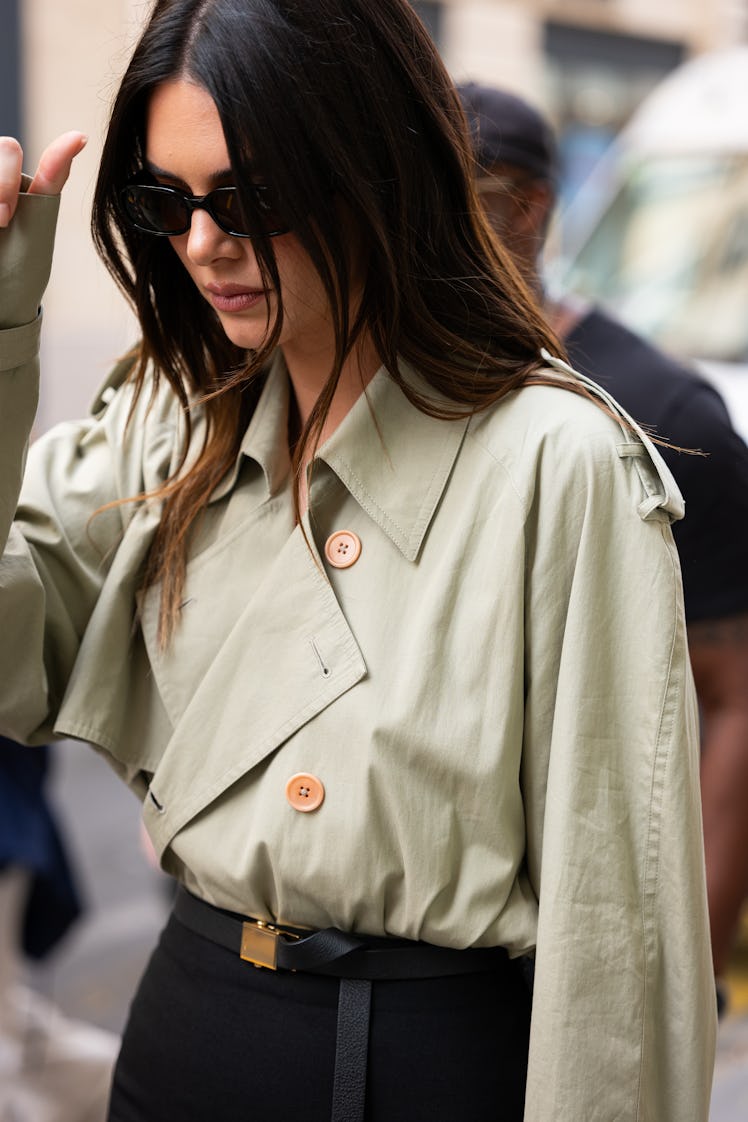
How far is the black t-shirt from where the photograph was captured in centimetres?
250

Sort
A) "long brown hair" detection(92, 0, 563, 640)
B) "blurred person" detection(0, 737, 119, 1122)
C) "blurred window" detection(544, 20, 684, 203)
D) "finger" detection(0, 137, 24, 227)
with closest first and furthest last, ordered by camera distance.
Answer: "long brown hair" detection(92, 0, 563, 640), "finger" detection(0, 137, 24, 227), "blurred person" detection(0, 737, 119, 1122), "blurred window" detection(544, 20, 684, 203)

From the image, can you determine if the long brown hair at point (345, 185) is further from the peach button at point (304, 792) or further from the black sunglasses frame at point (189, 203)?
the peach button at point (304, 792)

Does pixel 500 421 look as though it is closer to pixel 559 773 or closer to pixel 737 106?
pixel 559 773

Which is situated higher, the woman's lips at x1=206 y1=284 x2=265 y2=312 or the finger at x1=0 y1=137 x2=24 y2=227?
the finger at x1=0 y1=137 x2=24 y2=227

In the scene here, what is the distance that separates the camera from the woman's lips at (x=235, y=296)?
67.9 inches

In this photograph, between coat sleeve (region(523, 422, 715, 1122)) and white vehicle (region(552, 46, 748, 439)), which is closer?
coat sleeve (region(523, 422, 715, 1122))

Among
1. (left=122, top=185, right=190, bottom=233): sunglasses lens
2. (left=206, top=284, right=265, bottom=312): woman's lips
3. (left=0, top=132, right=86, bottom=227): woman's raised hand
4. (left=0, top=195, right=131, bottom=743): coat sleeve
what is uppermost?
(left=0, top=132, right=86, bottom=227): woman's raised hand

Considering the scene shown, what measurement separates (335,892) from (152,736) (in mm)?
380

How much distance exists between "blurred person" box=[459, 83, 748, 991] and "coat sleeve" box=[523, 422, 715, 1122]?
69 cm

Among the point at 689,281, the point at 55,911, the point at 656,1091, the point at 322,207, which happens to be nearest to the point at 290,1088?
the point at 656,1091

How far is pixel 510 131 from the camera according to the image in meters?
2.98

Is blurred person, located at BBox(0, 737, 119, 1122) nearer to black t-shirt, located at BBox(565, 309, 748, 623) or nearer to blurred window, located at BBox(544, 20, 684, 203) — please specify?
black t-shirt, located at BBox(565, 309, 748, 623)

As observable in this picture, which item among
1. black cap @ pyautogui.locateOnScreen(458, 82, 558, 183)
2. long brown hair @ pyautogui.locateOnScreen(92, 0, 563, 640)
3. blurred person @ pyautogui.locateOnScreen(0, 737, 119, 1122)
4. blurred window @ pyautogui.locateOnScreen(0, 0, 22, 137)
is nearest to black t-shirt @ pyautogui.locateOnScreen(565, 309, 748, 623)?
black cap @ pyautogui.locateOnScreen(458, 82, 558, 183)

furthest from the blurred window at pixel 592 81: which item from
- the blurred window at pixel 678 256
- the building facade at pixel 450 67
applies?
the blurred window at pixel 678 256
